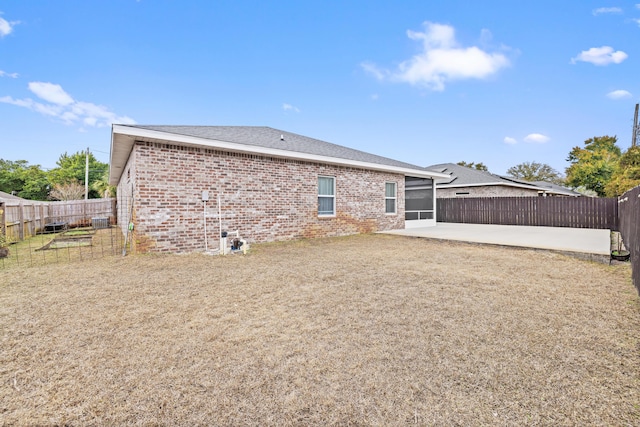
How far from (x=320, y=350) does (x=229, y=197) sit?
6318 mm

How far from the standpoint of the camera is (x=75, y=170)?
3384 centimetres

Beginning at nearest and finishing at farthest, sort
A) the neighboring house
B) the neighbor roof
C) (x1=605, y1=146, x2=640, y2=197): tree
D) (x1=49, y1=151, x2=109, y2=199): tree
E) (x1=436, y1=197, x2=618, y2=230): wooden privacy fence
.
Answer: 1. the neighbor roof
2. (x1=436, y1=197, x2=618, y2=230): wooden privacy fence
3. (x1=605, y1=146, x2=640, y2=197): tree
4. the neighboring house
5. (x1=49, y1=151, x2=109, y2=199): tree

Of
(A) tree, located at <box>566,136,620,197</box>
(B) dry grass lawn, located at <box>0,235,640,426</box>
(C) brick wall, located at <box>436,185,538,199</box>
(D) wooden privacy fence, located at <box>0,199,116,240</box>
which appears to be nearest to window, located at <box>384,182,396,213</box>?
(B) dry grass lawn, located at <box>0,235,640,426</box>

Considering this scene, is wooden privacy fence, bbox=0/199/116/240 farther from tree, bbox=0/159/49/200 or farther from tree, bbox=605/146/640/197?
tree, bbox=605/146/640/197

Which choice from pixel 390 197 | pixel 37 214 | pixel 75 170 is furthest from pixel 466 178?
pixel 75 170

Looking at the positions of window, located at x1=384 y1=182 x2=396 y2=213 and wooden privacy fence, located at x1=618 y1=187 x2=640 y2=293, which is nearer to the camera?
wooden privacy fence, located at x1=618 y1=187 x2=640 y2=293

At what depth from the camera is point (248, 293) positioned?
3.91 meters

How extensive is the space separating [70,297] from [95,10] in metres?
11.0

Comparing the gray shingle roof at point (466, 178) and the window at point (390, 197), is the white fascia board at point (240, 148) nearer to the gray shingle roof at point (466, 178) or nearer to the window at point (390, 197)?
the window at point (390, 197)

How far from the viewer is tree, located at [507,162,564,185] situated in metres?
48.3

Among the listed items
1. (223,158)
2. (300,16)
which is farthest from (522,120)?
(223,158)

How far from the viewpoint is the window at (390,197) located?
1253 centimetres

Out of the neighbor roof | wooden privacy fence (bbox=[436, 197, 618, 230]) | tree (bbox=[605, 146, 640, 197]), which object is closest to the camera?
the neighbor roof

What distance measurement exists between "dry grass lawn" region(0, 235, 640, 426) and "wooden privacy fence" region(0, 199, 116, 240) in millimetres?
4458
